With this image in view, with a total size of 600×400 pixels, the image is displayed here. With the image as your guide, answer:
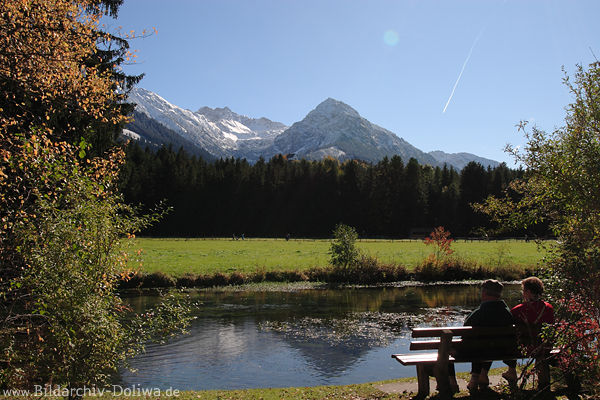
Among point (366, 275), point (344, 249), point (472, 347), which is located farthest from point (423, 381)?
point (344, 249)

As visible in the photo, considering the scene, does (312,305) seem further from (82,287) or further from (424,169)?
(424,169)

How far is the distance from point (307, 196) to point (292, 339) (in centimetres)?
9434

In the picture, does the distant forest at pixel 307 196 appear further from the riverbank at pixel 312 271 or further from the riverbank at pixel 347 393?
the riverbank at pixel 347 393

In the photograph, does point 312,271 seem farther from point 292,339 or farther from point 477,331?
point 477,331

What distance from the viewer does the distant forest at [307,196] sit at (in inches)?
3989

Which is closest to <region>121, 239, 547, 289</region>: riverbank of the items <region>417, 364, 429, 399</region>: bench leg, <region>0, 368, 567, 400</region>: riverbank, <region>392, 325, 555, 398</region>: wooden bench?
<region>0, 368, 567, 400</region>: riverbank

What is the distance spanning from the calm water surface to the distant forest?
→ 70.9 m

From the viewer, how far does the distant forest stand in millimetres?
101312

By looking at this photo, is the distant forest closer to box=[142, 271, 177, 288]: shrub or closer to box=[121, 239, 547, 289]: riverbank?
box=[121, 239, 547, 289]: riverbank

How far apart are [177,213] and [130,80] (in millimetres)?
81517

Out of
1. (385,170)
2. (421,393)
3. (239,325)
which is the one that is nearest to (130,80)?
(239,325)

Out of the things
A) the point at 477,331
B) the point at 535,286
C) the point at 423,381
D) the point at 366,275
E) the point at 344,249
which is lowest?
the point at 366,275

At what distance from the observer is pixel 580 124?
7.50m

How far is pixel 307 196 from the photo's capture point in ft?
366
